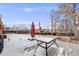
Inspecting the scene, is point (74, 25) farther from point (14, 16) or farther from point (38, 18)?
point (14, 16)

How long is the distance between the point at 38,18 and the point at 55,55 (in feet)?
1.56

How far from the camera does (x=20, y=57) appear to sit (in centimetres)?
272

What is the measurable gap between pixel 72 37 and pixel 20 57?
65cm

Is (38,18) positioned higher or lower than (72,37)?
higher

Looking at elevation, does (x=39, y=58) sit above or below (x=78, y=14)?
below

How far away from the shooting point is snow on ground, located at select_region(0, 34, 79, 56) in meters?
2.70

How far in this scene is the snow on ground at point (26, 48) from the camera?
2.70m

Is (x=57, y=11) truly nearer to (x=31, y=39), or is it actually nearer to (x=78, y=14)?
(x=78, y=14)

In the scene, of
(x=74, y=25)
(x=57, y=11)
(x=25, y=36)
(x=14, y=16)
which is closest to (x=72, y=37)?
(x=74, y=25)

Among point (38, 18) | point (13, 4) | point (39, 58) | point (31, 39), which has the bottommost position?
point (39, 58)

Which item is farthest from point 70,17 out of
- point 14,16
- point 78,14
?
point 14,16

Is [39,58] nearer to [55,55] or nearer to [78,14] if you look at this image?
[55,55]

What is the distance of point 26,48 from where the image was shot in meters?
2.74

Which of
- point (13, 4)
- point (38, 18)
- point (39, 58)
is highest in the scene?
point (13, 4)
